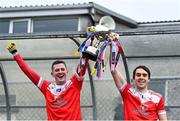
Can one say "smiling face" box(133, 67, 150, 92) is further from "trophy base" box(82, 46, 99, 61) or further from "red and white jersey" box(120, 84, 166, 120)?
"trophy base" box(82, 46, 99, 61)

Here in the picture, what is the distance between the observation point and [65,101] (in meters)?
4.52

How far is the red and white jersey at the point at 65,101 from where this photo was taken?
445 cm

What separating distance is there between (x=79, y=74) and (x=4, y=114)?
2.26 m

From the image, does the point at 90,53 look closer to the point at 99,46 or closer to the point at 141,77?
the point at 99,46

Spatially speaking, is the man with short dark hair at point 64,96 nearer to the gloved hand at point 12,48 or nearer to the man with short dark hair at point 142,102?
the man with short dark hair at point 142,102

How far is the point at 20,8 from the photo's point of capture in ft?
33.7

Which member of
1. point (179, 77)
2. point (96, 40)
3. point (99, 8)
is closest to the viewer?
point (96, 40)

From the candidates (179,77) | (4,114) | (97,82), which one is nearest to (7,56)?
(4,114)

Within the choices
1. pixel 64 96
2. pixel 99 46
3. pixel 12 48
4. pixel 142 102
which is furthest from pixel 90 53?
pixel 12 48

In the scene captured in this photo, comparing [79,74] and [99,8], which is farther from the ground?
[99,8]

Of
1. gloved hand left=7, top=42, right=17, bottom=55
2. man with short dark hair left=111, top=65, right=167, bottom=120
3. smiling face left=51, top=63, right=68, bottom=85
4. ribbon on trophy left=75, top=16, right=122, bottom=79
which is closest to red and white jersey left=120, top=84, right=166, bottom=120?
man with short dark hair left=111, top=65, right=167, bottom=120

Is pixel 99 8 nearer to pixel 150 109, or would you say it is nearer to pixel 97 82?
pixel 97 82

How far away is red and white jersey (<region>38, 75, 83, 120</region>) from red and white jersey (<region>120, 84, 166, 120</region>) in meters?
0.50

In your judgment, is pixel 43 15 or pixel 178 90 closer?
pixel 178 90
